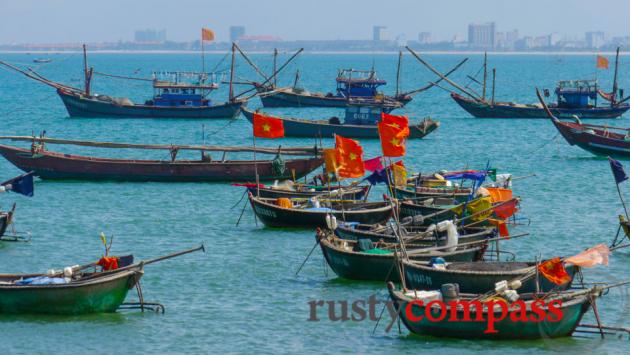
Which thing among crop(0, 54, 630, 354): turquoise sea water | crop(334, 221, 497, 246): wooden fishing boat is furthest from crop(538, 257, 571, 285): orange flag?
crop(334, 221, 497, 246): wooden fishing boat

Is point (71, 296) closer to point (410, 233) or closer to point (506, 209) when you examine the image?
point (410, 233)

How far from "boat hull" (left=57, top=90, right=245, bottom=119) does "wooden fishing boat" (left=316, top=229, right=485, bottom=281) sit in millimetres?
57254

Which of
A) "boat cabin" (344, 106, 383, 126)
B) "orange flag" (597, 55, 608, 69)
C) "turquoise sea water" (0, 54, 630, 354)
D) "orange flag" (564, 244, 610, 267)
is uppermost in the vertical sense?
"orange flag" (597, 55, 608, 69)

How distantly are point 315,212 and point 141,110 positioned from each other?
2104 inches

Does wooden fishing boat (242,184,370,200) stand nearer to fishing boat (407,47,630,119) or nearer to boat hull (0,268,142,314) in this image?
boat hull (0,268,142,314)

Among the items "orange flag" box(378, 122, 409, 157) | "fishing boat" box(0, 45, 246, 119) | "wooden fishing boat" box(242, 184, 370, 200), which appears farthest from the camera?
"fishing boat" box(0, 45, 246, 119)

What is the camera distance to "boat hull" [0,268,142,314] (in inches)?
1185

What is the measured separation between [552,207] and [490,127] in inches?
1691

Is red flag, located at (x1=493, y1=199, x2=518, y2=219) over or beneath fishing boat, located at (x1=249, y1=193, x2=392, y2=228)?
over

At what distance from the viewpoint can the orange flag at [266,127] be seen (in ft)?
154

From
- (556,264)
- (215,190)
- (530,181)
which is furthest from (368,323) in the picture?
(530,181)

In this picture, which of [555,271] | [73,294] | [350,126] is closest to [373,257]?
[555,271]

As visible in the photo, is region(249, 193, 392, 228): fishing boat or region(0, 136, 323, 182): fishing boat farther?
region(0, 136, 323, 182): fishing boat

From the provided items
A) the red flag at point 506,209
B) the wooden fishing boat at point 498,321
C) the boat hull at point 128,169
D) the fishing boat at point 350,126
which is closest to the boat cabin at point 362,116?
the fishing boat at point 350,126
